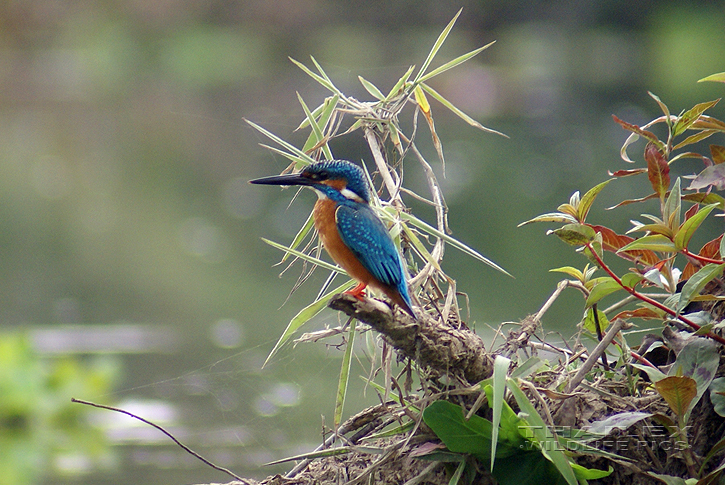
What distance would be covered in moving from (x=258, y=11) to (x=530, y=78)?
259 inches

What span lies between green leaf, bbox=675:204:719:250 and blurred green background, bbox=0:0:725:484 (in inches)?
38.8

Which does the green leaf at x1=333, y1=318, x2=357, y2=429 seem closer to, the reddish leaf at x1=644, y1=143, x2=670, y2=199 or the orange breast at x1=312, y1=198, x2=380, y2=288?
the orange breast at x1=312, y1=198, x2=380, y2=288

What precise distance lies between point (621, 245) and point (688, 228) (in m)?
0.21

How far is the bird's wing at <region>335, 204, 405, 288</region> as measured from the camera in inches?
65.4

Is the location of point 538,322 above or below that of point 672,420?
above

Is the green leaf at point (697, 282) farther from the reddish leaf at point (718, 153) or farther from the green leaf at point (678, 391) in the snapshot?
the reddish leaf at point (718, 153)

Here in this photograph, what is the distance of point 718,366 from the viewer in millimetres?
1515

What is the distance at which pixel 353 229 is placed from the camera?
1.79 m

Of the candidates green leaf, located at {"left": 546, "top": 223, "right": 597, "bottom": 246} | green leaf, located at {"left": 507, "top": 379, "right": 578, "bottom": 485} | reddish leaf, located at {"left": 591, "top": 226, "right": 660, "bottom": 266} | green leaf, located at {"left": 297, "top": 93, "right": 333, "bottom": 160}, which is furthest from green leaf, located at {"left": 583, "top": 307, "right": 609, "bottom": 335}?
green leaf, located at {"left": 297, "top": 93, "right": 333, "bottom": 160}

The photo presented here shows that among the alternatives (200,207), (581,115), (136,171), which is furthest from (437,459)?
(581,115)

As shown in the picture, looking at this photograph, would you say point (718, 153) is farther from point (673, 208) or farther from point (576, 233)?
point (576, 233)

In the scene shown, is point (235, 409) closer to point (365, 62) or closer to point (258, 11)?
point (365, 62)

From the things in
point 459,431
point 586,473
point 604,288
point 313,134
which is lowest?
point 586,473

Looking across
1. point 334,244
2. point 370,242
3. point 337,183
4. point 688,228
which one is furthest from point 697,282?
point 337,183
